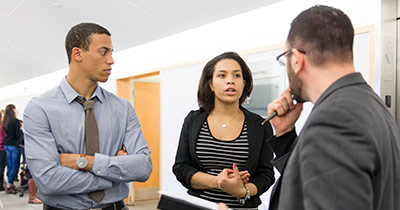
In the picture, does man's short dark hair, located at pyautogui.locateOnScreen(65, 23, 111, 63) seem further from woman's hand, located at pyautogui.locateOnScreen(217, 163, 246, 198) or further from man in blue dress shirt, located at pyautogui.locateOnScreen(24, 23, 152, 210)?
woman's hand, located at pyautogui.locateOnScreen(217, 163, 246, 198)

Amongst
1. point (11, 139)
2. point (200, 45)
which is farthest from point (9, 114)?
point (200, 45)

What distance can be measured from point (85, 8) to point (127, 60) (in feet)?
4.63

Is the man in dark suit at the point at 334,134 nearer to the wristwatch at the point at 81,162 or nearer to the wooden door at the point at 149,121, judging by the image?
the wristwatch at the point at 81,162

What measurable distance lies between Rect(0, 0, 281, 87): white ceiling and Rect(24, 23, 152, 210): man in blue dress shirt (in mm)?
1946

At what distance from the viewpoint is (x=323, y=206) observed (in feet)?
2.67

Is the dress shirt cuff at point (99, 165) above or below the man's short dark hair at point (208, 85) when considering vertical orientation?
below

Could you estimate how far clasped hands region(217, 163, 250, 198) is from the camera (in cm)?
161

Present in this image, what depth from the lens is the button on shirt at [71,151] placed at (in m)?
1.64

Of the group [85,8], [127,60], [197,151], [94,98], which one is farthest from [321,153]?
[127,60]

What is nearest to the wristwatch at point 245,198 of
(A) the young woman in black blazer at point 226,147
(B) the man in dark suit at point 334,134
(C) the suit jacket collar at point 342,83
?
(A) the young woman in black blazer at point 226,147

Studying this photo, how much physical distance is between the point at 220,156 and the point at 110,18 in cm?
341

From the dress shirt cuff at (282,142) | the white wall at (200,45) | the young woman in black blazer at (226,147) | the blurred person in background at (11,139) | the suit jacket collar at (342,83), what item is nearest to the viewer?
the suit jacket collar at (342,83)

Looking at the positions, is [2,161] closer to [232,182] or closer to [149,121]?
[149,121]

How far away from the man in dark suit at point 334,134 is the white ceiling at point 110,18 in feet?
7.75
